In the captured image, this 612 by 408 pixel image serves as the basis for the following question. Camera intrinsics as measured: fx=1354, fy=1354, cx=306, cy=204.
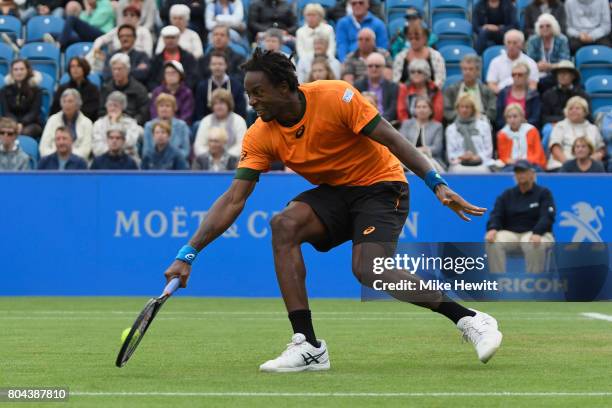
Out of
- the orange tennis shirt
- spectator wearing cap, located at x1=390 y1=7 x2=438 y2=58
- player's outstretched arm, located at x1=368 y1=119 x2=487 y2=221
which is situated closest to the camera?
player's outstretched arm, located at x1=368 y1=119 x2=487 y2=221

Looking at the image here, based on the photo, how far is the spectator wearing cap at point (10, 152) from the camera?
1588cm

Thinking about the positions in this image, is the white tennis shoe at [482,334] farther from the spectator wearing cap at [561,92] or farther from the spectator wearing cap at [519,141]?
the spectator wearing cap at [561,92]

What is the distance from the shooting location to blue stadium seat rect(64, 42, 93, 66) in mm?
19172

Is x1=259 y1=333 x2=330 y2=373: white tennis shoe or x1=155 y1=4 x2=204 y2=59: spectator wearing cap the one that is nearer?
x1=259 y1=333 x2=330 y2=373: white tennis shoe

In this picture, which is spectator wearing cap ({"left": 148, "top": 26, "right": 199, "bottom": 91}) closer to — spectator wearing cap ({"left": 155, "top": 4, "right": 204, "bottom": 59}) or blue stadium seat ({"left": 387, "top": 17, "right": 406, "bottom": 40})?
spectator wearing cap ({"left": 155, "top": 4, "right": 204, "bottom": 59})

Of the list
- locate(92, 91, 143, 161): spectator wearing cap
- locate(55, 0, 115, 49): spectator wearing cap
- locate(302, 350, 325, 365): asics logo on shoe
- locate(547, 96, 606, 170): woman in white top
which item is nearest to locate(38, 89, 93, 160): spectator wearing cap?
locate(92, 91, 143, 161): spectator wearing cap

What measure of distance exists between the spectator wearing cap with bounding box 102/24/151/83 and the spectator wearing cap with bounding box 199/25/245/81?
0.77 m

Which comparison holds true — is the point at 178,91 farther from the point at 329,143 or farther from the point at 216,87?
the point at 329,143

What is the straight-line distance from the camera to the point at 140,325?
7.45 m

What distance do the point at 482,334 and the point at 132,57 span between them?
1146 cm

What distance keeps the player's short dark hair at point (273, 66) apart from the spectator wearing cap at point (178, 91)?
9.77 m

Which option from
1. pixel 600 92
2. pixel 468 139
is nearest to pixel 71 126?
pixel 468 139

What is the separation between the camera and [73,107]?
16797 millimetres

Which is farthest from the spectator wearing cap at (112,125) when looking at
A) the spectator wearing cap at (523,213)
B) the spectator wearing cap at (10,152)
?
the spectator wearing cap at (523,213)
